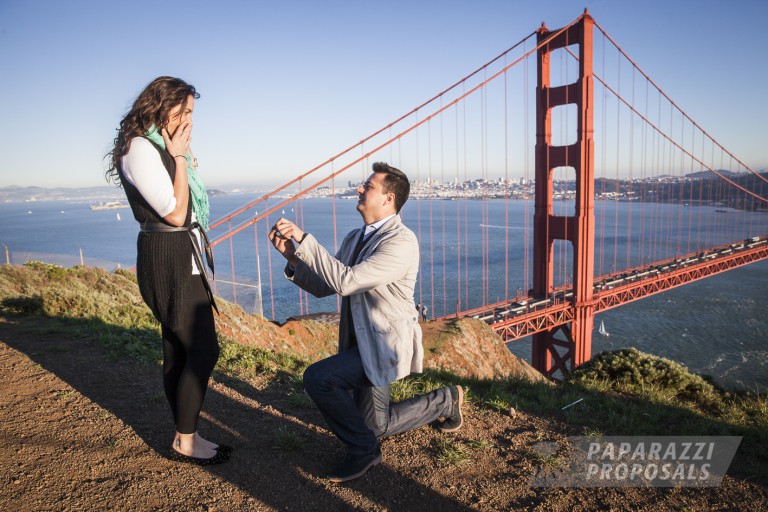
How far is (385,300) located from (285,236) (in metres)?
0.59

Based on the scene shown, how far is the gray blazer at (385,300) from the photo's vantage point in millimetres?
2447

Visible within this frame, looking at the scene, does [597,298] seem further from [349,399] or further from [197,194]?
[197,194]

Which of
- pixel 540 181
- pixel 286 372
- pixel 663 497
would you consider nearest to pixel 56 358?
pixel 286 372

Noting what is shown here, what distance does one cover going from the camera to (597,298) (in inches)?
777

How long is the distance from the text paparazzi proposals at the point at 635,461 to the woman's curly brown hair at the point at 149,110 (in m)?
2.56

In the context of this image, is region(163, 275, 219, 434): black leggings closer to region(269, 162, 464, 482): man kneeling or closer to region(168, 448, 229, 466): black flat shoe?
region(168, 448, 229, 466): black flat shoe

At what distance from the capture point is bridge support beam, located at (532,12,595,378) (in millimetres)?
17797

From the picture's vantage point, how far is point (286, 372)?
4480 mm

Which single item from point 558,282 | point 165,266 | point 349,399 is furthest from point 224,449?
point 558,282

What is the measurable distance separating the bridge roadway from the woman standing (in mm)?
12062

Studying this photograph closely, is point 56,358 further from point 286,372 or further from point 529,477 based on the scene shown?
point 529,477

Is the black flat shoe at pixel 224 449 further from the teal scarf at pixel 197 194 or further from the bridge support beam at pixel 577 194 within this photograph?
the bridge support beam at pixel 577 194

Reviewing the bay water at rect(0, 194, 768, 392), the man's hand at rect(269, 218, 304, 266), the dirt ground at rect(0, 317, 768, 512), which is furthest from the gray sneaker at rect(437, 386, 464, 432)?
the bay water at rect(0, 194, 768, 392)

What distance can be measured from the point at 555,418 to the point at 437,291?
32.6 metres
